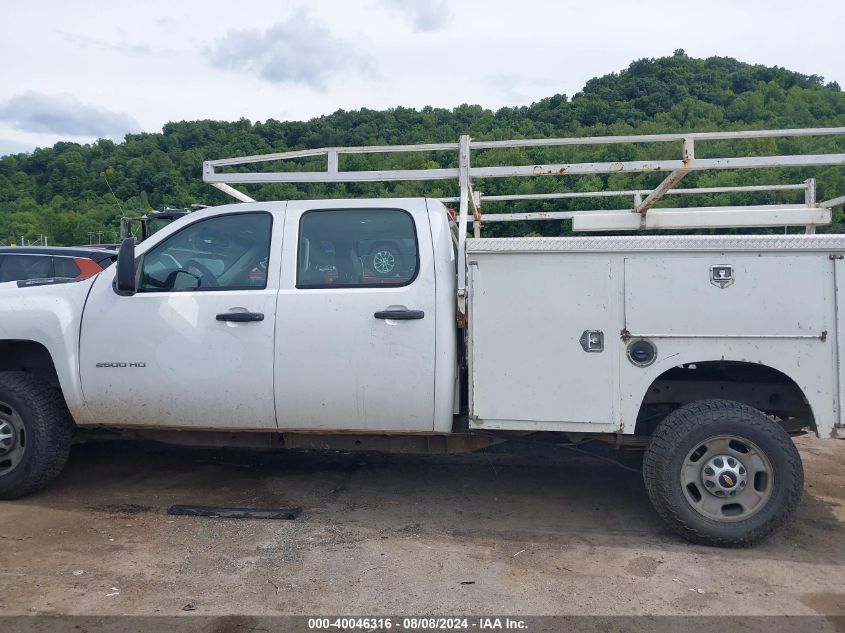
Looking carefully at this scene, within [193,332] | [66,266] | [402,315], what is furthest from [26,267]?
[402,315]

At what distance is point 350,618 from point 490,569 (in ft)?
2.80

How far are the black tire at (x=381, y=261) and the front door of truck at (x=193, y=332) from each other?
0.59 metres

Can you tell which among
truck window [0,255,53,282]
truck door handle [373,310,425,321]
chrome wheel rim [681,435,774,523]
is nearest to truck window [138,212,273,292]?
truck door handle [373,310,425,321]

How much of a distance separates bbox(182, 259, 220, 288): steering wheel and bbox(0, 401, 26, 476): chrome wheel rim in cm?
144

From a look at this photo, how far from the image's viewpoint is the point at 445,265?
4480 millimetres

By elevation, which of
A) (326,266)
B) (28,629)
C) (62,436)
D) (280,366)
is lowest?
(28,629)

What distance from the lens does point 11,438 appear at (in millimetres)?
4758

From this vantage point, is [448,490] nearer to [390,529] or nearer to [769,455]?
[390,529]

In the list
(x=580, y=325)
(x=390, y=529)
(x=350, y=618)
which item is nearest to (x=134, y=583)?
(x=350, y=618)

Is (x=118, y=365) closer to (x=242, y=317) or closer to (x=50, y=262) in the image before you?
(x=242, y=317)

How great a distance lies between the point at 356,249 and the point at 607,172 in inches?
61.2

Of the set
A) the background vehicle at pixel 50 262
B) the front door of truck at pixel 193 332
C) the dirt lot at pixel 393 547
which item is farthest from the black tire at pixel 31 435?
the background vehicle at pixel 50 262

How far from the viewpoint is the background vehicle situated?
29.6ft

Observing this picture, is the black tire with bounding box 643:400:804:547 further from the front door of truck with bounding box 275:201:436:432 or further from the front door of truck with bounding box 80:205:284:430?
the front door of truck with bounding box 80:205:284:430
